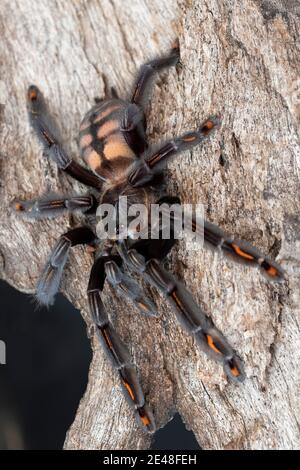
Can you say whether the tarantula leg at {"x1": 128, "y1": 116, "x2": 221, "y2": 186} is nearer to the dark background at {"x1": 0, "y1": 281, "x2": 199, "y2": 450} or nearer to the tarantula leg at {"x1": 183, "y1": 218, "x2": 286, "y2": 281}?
the tarantula leg at {"x1": 183, "y1": 218, "x2": 286, "y2": 281}

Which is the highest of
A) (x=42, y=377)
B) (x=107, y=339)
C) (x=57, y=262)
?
(x=57, y=262)

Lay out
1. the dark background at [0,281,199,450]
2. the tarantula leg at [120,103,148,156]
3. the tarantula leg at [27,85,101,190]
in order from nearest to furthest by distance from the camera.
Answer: the tarantula leg at [120,103,148,156] < the tarantula leg at [27,85,101,190] < the dark background at [0,281,199,450]

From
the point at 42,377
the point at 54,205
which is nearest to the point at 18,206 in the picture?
the point at 54,205

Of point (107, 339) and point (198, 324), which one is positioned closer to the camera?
point (198, 324)

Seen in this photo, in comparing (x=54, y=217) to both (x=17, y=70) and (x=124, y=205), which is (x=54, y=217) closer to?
(x=124, y=205)

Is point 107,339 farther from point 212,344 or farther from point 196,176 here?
point 196,176

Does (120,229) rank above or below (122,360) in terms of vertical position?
above

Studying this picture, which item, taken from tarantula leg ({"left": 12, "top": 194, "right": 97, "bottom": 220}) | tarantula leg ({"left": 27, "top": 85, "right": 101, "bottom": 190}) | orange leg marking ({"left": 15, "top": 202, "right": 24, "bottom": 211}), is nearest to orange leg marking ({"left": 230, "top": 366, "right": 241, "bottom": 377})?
tarantula leg ({"left": 12, "top": 194, "right": 97, "bottom": 220})

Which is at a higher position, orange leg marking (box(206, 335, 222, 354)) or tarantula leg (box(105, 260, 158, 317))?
tarantula leg (box(105, 260, 158, 317))

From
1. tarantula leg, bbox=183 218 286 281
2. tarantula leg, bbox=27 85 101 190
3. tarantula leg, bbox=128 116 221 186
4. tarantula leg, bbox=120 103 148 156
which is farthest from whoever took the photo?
tarantula leg, bbox=27 85 101 190
